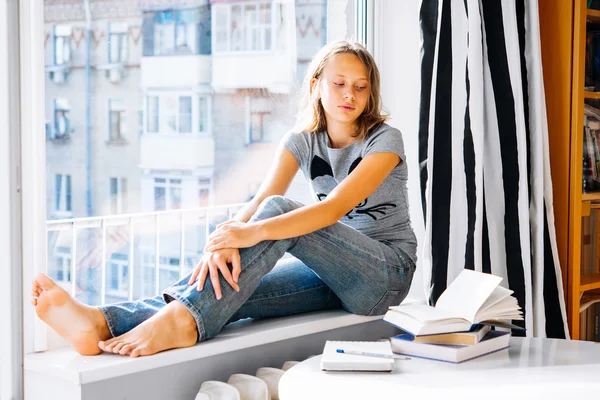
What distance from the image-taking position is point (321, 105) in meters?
2.08

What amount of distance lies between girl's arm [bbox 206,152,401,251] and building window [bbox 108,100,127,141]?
0.89m

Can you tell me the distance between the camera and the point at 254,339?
1.71 meters

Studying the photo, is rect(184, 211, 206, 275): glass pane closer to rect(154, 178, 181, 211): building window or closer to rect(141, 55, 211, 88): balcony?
rect(154, 178, 181, 211): building window

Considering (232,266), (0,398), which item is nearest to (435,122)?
(232,266)

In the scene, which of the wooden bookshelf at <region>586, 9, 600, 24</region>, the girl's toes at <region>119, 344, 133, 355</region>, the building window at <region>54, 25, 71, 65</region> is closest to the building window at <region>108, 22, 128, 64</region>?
the building window at <region>54, 25, 71, 65</region>

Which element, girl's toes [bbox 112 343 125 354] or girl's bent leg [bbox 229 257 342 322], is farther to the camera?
girl's bent leg [bbox 229 257 342 322]

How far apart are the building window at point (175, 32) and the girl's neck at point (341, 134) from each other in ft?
2.70

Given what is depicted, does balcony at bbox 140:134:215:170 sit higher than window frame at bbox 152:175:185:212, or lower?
higher

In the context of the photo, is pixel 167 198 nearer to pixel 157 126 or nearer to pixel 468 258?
pixel 157 126

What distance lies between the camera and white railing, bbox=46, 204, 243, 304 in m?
2.37

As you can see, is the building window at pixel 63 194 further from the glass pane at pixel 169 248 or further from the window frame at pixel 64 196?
the glass pane at pixel 169 248

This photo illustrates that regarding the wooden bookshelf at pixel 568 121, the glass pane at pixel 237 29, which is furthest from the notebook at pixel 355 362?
the glass pane at pixel 237 29

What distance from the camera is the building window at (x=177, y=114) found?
8.34 ft

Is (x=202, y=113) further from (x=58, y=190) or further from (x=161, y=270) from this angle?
(x=58, y=190)
